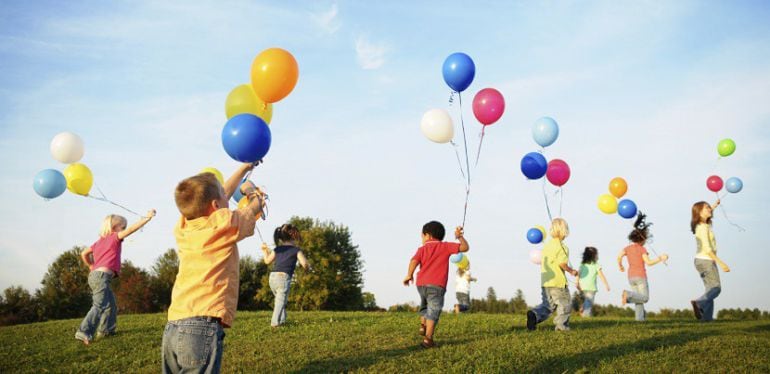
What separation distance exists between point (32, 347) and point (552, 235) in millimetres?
9205

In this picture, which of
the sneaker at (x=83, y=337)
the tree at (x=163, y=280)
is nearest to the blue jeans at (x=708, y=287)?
the sneaker at (x=83, y=337)

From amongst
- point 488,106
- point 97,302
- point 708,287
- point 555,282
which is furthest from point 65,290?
point 708,287

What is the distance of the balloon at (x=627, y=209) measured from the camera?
15195 millimetres

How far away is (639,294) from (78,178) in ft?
43.0

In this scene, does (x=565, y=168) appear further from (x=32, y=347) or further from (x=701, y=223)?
(x=32, y=347)

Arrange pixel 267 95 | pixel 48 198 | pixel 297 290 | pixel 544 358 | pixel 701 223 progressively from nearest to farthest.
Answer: pixel 544 358 → pixel 267 95 → pixel 48 198 → pixel 701 223 → pixel 297 290

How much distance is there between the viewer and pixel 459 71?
10453 millimetres

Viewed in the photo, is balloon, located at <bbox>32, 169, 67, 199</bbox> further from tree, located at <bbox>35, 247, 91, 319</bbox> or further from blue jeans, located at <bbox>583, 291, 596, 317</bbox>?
tree, located at <bbox>35, 247, 91, 319</bbox>

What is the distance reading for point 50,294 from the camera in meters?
32.8

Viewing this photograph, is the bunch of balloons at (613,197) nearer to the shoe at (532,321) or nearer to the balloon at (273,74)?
the shoe at (532,321)

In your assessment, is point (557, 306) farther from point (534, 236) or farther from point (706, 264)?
point (534, 236)

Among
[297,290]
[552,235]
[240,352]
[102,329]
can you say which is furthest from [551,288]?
[297,290]

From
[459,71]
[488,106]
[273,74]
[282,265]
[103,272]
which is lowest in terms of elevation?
[103,272]

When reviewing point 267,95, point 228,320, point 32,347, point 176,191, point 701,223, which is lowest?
point 32,347
